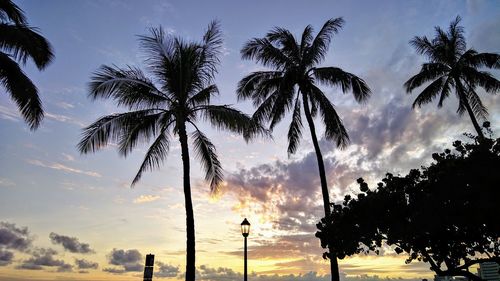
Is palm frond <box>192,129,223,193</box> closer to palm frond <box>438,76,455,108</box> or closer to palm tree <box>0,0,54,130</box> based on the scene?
palm tree <box>0,0,54,130</box>

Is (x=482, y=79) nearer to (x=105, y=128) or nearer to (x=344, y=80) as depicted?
(x=344, y=80)

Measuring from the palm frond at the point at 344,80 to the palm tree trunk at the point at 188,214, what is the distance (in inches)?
323

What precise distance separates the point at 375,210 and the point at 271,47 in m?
11.1

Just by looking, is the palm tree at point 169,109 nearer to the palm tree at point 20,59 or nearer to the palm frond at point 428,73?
the palm tree at point 20,59

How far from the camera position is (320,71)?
20500mm

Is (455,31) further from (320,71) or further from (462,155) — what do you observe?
(462,155)

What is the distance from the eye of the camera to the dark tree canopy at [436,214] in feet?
40.7

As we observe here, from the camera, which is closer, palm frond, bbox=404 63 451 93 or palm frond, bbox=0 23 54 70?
palm frond, bbox=0 23 54 70

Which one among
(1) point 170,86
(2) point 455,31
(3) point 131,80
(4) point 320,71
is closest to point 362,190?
(4) point 320,71

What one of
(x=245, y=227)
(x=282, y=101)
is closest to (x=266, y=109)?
(x=282, y=101)

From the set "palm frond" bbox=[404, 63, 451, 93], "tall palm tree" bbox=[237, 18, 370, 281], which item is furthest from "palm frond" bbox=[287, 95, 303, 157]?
"palm frond" bbox=[404, 63, 451, 93]

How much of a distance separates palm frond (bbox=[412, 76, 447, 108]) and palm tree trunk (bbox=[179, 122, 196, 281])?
17249 mm

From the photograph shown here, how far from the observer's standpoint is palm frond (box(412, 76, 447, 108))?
25.3 m

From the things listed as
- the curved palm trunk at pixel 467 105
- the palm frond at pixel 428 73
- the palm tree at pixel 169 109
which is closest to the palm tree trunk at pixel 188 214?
the palm tree at pixel 169 109
